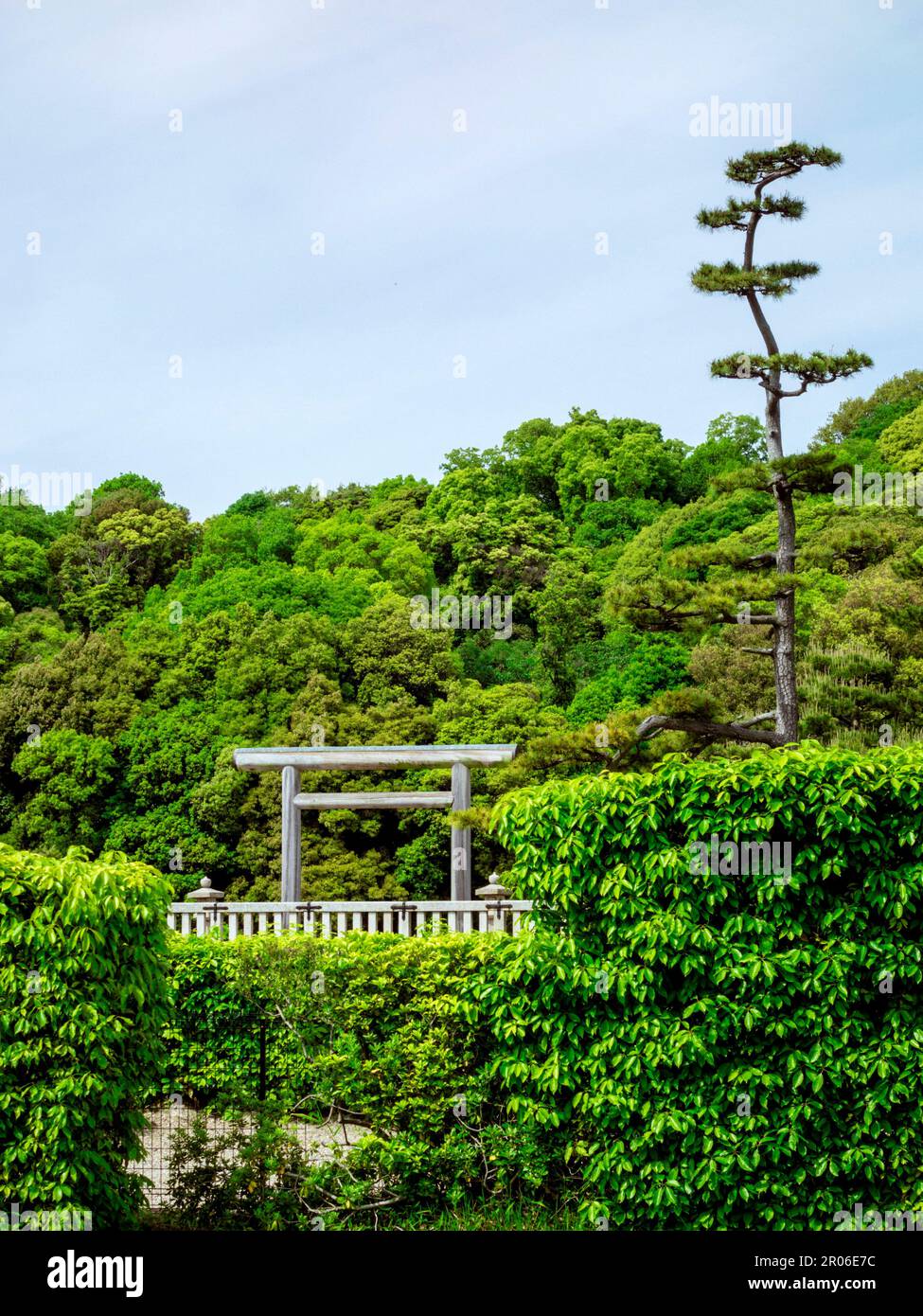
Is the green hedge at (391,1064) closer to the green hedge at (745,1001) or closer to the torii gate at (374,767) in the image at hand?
the green hedge at (745,1001)

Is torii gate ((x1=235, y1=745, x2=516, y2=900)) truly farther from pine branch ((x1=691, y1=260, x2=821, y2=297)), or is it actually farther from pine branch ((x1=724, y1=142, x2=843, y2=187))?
pine branch ((x1=724, y1=142, x2=843, y2=187))

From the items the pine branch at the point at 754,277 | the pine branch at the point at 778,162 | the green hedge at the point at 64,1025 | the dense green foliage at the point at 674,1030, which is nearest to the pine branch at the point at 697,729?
the pine branch at the point at 754,277

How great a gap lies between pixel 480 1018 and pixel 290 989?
3.58 ft

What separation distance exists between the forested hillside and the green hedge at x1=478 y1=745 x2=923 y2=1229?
6.90 m

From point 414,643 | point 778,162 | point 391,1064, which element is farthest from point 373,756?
point 414,643

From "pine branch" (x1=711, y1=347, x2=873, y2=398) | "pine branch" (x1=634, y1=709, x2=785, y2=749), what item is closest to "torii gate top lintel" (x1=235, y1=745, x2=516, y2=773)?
"pine branch" (x1=634, y1=709, x2=785, y2=749)

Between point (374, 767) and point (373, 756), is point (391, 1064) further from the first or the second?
point (374, 767)

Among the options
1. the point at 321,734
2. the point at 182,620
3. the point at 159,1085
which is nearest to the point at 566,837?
the point at 159,1085

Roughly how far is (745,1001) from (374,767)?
8.97 m

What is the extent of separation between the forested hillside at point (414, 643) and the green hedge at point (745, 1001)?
6900 millimetres

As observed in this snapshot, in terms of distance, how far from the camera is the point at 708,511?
29.6 m

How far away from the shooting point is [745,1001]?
227 inches

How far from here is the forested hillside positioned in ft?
64.5
